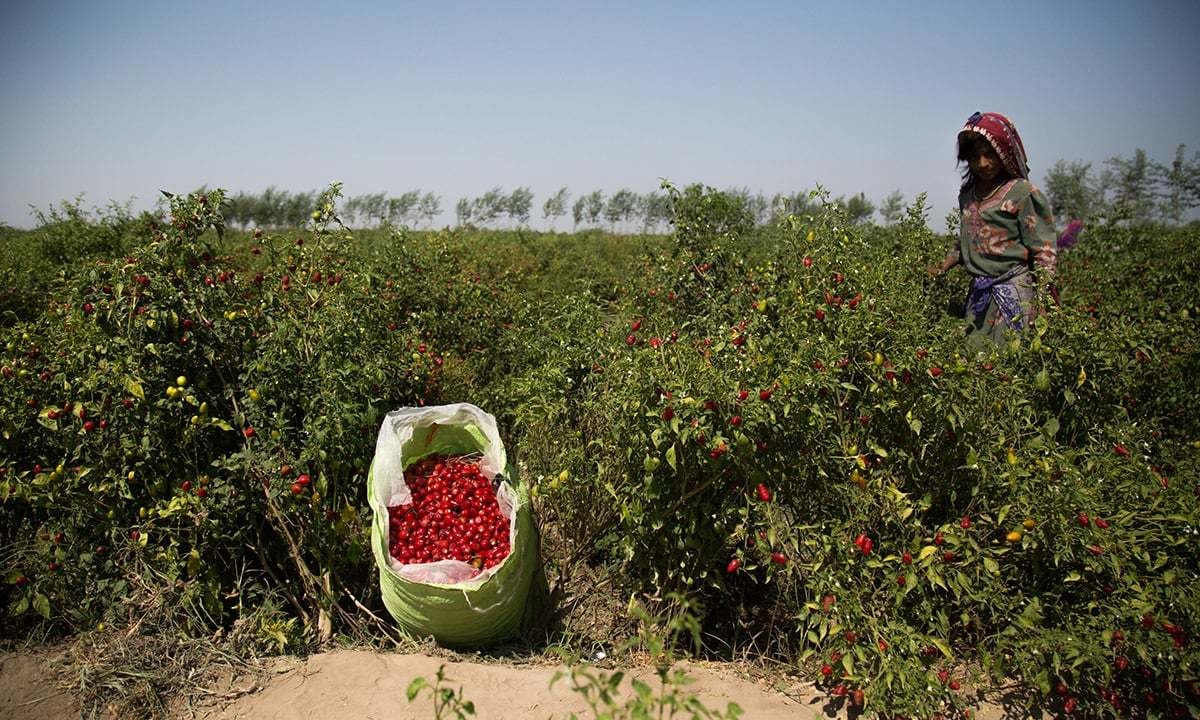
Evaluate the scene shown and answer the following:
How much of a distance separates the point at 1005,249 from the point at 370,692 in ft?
10.8

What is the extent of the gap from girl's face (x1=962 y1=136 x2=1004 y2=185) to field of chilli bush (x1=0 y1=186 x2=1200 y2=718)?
2.47 feet

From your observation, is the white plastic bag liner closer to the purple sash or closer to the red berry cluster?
the red berry cluster

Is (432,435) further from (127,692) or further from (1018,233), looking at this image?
(1018,233)

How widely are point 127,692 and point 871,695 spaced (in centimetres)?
226

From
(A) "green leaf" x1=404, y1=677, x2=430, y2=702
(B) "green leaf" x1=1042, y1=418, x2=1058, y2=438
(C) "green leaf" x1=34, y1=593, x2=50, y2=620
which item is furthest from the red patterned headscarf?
(C) "green leaf" x1=34, y1=593, x2=50, y2=620

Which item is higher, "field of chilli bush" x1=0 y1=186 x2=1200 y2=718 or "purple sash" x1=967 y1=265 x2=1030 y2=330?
"purple sash" x1=967 y1=265 x2=1030 y2=330

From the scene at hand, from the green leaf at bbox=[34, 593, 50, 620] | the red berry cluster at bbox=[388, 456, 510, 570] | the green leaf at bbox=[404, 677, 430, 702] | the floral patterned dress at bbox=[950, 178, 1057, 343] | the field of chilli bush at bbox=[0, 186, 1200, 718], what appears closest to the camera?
the green leaf at bbox=[404, 677, 430, 702]

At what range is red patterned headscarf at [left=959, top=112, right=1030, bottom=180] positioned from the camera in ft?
11.0

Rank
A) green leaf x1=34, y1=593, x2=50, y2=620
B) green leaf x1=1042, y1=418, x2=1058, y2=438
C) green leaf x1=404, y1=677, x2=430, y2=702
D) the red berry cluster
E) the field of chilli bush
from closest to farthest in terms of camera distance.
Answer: green leaf x1=404, y1=677, x2=430, y2=702 < the field of chilli bush < green leaf x1=1042, y1=418, x2=1058, y2=438 < green leaf x1=34, y1=593, x2=50, y2=620 < the red berry cluster

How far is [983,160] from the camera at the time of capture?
135 inches

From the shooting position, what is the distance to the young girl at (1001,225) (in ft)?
11.0

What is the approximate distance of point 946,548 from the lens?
85.7 inches

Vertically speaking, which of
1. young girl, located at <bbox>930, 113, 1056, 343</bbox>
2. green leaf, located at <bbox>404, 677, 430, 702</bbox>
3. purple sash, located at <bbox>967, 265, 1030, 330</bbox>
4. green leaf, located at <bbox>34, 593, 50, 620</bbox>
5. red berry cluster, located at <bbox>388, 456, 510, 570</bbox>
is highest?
young girl, located at <bbox>930, 113, 1056, 343</bbox>

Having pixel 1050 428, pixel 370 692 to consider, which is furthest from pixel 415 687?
pixel 1050 428
